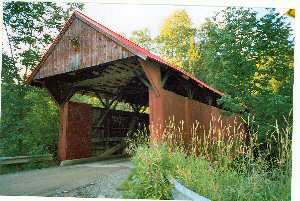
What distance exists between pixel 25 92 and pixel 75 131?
447 centimetres

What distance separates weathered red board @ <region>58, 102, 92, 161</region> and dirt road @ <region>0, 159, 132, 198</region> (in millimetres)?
2161

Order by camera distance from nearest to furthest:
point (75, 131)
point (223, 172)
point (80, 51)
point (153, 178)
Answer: point (223, 172) < point (153, 178) < point (80, 51) < point (75, 131)

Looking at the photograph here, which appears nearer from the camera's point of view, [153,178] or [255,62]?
[153,178]

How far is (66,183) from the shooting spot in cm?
737

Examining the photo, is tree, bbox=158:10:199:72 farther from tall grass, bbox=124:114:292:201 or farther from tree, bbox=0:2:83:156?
tall grass, bbox=124:114:292:201

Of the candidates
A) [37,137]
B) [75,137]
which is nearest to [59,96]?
[75,137]

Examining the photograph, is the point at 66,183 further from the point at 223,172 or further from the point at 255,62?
the point at 255,62

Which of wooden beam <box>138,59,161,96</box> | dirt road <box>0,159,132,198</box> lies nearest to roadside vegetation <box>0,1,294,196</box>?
dirt road <box>0,159,132,198</box>

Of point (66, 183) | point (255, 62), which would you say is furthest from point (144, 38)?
point (66, 183)

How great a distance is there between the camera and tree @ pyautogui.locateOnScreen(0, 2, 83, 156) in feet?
45.4

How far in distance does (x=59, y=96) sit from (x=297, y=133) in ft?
28.4

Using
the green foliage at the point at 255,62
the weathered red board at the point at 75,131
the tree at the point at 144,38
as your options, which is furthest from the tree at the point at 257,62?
the tree at the point at 144,38

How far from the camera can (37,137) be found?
1434cm

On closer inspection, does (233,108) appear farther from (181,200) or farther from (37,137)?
(37,137)
